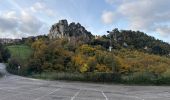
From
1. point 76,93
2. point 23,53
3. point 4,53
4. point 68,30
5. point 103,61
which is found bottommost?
point 76,93

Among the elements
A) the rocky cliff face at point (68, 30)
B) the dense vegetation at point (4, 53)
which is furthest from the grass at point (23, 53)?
the rocky cliff face at point (68, 30)

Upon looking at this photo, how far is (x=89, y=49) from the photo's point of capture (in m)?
88.2

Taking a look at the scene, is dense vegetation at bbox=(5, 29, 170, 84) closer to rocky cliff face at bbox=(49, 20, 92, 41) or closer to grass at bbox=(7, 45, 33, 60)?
grass at bbox=(7, 45, 33, 60)

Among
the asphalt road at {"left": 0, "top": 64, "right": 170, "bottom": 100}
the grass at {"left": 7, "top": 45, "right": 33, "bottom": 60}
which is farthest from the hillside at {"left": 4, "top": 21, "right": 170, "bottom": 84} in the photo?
the asphalt road at {"left": 0, "top": 64, "right": 170, "bottom": 100}

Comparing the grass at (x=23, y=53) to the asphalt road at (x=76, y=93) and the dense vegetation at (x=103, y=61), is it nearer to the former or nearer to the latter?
the dense vegetation at (x=103, y=61)

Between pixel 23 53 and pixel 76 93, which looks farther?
pixel 23 53

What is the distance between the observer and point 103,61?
73.8 metres

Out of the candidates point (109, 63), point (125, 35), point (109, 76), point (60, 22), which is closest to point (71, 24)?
point (60, 22)

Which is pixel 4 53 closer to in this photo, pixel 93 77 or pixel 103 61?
pixel 103 61

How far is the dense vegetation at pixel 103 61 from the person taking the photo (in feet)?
181

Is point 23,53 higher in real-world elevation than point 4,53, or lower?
lower

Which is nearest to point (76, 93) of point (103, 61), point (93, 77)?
point (93, 77)

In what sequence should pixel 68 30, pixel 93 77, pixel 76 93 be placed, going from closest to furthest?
pixel 76 93 < pixel 93 77 < pixel 68 30

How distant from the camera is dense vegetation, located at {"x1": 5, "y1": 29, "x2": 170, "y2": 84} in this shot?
55.2m
